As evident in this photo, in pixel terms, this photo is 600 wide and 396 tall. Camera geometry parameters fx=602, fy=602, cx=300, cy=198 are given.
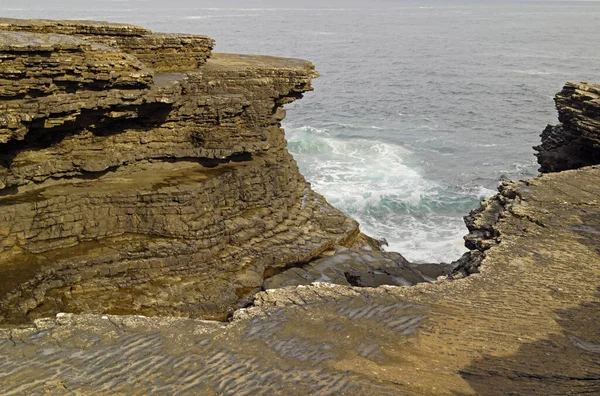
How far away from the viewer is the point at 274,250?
62.5 ft

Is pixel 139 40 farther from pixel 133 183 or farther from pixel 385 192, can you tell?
pixel 385 192

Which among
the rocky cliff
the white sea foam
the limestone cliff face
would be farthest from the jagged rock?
the white sea foam

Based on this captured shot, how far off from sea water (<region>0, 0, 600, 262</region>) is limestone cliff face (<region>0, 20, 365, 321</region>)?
8.34m

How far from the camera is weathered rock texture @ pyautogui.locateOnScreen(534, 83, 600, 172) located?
2188cm

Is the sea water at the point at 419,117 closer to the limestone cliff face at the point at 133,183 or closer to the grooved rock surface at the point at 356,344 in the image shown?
the limestone cliff face at the point at 133,183

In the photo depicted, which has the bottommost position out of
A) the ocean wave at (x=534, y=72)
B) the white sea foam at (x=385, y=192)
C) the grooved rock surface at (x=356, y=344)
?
the white sea foam at (x=385, y=192)

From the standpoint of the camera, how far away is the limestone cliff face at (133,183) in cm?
1528

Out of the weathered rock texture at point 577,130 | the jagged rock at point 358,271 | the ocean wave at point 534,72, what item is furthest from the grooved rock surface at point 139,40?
the ocean wave at point 534,72

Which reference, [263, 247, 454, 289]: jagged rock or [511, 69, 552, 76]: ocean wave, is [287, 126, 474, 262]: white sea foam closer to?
[263, 247, 454, 289]: jagged rock

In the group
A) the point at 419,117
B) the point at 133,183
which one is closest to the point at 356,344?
the point at 133,183

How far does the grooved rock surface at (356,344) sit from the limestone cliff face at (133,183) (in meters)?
5.45

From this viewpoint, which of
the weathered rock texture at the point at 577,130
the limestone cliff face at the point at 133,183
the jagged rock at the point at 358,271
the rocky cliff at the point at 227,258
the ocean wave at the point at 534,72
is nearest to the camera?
the rocky cliff at the point at 227,258

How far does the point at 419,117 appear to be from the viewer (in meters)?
47.2

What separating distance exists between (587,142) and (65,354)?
19494mm
